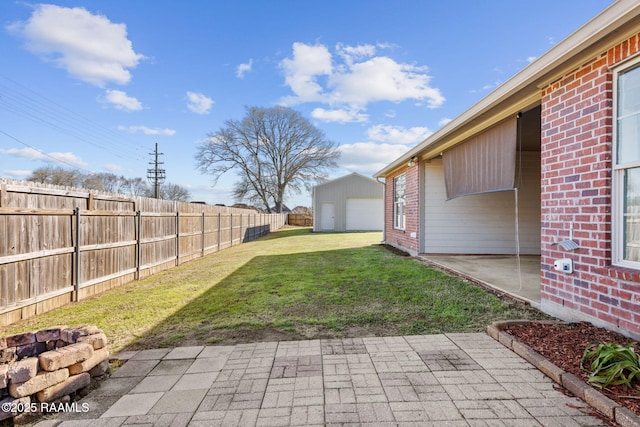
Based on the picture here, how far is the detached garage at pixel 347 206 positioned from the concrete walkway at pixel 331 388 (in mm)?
20484

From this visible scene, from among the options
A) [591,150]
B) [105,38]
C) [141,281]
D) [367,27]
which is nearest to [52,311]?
[141,281]

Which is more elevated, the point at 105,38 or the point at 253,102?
the point at 253,102

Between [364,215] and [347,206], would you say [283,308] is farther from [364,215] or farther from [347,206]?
[364,215]

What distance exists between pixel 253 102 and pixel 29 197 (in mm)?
30510

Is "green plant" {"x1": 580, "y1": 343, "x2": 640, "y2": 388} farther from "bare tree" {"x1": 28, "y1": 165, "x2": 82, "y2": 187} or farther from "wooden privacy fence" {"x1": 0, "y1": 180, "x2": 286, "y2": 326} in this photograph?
"bare tree" {"x1": 28, "y1": 165, "x2": 82, "y2": 187}

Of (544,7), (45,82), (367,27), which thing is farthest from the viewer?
(45,82)

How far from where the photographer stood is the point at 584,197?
10.9ft

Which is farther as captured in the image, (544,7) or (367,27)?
(367,27)

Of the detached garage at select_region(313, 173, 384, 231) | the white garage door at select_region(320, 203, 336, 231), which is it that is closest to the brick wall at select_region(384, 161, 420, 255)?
the detached garage at select_region(313, 173, 384, 231)

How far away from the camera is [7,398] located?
208 centimetres

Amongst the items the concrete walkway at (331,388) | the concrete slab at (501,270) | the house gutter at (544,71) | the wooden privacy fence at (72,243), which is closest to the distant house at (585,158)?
the house gutter at (544,71)

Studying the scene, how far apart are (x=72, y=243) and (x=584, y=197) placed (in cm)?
670

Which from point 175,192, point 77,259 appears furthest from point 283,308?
point 175,192

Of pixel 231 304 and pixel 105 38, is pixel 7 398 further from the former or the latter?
pixel 105 38
